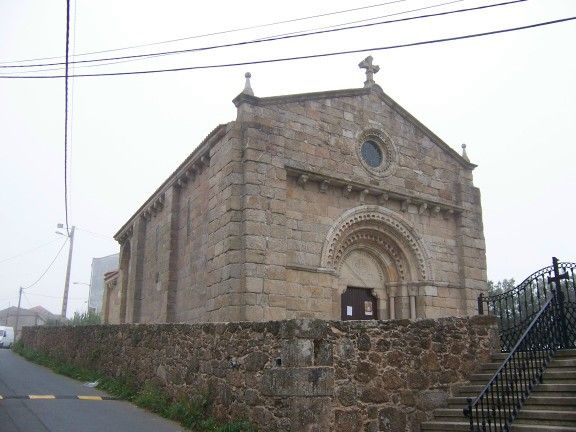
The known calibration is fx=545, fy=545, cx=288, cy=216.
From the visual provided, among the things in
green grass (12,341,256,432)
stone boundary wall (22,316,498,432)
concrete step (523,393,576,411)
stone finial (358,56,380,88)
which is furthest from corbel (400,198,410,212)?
green grass (12,341,256,432)

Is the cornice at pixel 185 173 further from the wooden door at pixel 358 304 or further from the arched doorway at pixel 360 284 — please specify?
the wooden door at pixel 358 304

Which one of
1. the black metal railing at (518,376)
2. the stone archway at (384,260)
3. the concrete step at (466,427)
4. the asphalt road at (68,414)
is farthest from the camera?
the stone archway at (384,260)

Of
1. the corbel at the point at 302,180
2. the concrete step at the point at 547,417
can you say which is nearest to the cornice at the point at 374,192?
the corbel at the point at 302,180

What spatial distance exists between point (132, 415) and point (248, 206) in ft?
15.6

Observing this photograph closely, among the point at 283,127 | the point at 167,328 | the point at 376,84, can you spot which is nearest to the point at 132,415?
the point at 167,328

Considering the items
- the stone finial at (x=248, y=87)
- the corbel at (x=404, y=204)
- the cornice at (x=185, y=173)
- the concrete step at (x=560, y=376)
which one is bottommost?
the concrete step at (x=560, y=376)

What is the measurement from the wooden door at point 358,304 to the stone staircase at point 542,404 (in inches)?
199

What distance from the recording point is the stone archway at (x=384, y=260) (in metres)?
14.0

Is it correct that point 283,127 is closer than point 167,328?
No

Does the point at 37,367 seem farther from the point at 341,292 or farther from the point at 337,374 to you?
the point at 337,374

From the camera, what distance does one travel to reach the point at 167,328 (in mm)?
10000

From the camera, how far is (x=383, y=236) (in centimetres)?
1448

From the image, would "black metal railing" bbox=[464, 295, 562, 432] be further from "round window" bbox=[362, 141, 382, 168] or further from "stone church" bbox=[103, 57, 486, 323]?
"round window" bbox=[362, 141, 382, 168]

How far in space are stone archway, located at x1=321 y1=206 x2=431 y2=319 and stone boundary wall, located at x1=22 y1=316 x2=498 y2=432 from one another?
5.09 metres
